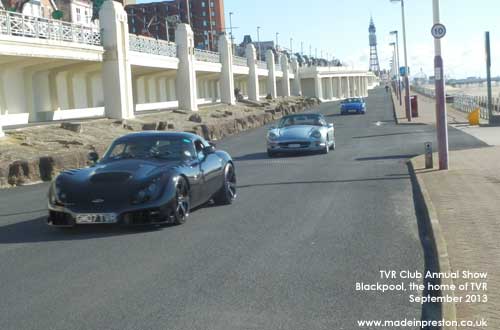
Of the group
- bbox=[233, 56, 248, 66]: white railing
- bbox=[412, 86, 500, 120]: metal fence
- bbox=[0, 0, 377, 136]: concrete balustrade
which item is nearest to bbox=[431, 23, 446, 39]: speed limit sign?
bbox=[0, 0, 377, 136]: concrete balustrade

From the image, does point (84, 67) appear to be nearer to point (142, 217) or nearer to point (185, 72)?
point (185, 72)

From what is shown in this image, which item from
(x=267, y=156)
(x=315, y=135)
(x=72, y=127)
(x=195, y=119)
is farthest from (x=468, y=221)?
(x=195, y=119)

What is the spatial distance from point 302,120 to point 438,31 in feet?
27.9

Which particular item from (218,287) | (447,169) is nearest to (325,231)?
(218,287)

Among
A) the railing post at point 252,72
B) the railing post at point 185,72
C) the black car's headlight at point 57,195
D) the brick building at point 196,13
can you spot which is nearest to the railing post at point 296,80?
the brick building at point 196,13

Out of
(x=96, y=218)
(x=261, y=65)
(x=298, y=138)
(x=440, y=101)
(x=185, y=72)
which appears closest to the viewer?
(x=96, y=218)

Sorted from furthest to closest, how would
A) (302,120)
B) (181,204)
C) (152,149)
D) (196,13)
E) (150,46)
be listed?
(196,13) < (150,46) < (302,120) < (152,149) < (181,204)

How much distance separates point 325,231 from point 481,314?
3845 millimetres

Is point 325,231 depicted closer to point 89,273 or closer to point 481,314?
point 89,273

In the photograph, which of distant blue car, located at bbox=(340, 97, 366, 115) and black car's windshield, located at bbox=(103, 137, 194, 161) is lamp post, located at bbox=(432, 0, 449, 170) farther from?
distant blue car, located at bbox=(340, 97, 366, 115)

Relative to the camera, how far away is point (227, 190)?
11.2 meters

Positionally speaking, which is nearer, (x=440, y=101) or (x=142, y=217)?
(x=142, y=217)

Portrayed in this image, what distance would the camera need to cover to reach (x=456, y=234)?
7.80m

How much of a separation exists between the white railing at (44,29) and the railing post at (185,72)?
45.7 feet
